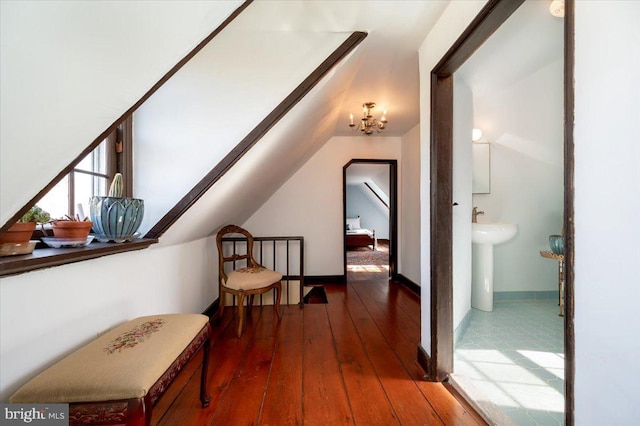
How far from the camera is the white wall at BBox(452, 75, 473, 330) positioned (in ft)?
7.00

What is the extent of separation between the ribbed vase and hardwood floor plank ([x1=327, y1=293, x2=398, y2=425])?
154 cm

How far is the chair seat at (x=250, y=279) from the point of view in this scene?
256cm

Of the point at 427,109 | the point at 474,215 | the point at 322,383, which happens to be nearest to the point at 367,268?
the point at 474,215

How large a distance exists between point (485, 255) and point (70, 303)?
3.19m

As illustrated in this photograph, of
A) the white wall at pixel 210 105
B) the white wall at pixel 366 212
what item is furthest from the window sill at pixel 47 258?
the white wall at pixel 366 212

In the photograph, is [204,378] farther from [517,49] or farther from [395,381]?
[517,49]

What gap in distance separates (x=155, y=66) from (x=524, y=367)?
104 inches

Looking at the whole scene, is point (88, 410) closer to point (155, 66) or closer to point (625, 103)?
point (155, 66)

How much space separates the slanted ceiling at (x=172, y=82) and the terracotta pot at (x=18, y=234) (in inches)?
4.9

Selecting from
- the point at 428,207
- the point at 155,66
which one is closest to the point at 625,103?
the point at 428,207

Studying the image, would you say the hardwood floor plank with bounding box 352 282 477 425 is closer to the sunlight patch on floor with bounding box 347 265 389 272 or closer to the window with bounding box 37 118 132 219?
the sunlight patch on floor with bounding box 347 265 389 272

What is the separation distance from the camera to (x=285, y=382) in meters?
1.73

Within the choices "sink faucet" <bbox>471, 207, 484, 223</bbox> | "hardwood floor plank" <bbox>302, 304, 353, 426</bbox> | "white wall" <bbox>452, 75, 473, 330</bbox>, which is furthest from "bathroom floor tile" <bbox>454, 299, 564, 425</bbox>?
"sink faucet" <bbox>471, 207, 484, 223</bbox>

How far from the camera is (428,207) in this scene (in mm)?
1890
